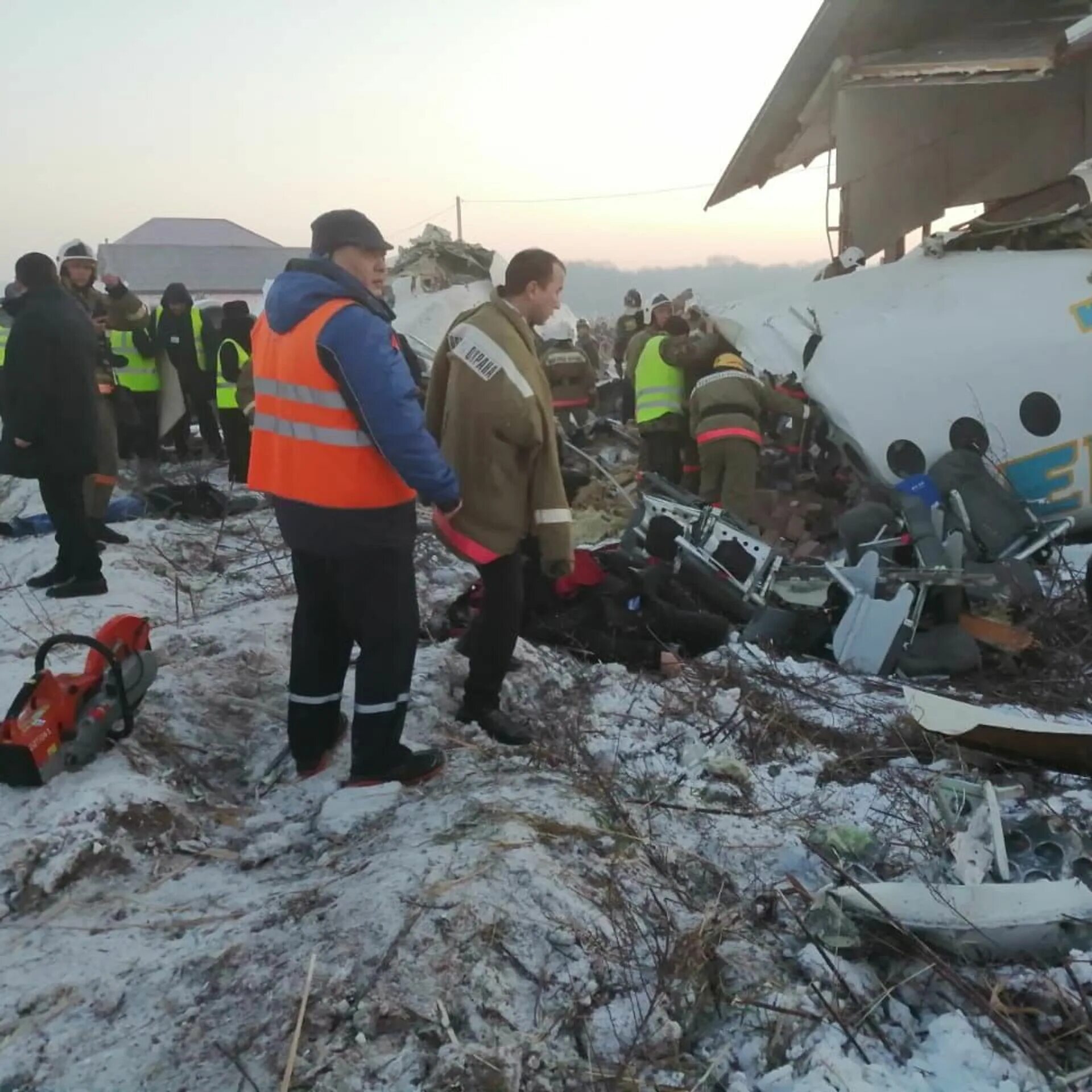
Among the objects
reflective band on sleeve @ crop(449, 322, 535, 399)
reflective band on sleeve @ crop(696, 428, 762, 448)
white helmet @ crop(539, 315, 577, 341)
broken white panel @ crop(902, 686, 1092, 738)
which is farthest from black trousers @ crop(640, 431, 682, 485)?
reflective band on sleeve @ crop(449, 322, 535, 399)

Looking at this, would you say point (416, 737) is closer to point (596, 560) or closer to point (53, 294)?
point (596, 560)

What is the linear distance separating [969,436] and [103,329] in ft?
22.0

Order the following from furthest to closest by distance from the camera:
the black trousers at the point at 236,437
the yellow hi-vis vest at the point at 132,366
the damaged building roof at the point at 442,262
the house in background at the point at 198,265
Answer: the house in background at the point at 198,265
the damaged building roof at the point at 442,262
the yellow hi-vis vest at the point at 132,366
the black trousers at the point at 236,437

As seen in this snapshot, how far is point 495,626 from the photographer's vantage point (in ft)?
9.95

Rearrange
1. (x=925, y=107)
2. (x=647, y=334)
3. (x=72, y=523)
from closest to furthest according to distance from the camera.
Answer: (x=72, y=523) < (x=647, y=334) < (x=925, y=107)

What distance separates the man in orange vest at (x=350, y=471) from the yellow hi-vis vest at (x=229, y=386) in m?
5.06

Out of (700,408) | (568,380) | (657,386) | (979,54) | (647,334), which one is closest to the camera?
(700,408)

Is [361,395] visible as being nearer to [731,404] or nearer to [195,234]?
[731,404]

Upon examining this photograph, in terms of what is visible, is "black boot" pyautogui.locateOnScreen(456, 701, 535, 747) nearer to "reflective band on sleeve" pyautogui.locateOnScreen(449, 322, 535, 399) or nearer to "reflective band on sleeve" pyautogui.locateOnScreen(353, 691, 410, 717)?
"reflective band on sleeve" pyautogui.locateOnScreen(353, 691, 410, 717)

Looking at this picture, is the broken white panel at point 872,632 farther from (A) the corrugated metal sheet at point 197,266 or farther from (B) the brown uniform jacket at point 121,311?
(A) the corrugated metal sheet at point 197,266

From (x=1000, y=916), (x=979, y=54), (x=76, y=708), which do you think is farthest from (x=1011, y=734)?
(x=979, y=54)

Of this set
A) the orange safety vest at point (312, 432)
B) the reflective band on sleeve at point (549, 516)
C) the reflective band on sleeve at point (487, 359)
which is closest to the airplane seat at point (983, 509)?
the reflective band on sleeve at point (549, 516)

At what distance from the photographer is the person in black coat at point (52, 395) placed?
446cm

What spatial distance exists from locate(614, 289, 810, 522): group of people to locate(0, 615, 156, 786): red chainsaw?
11.9 ft
